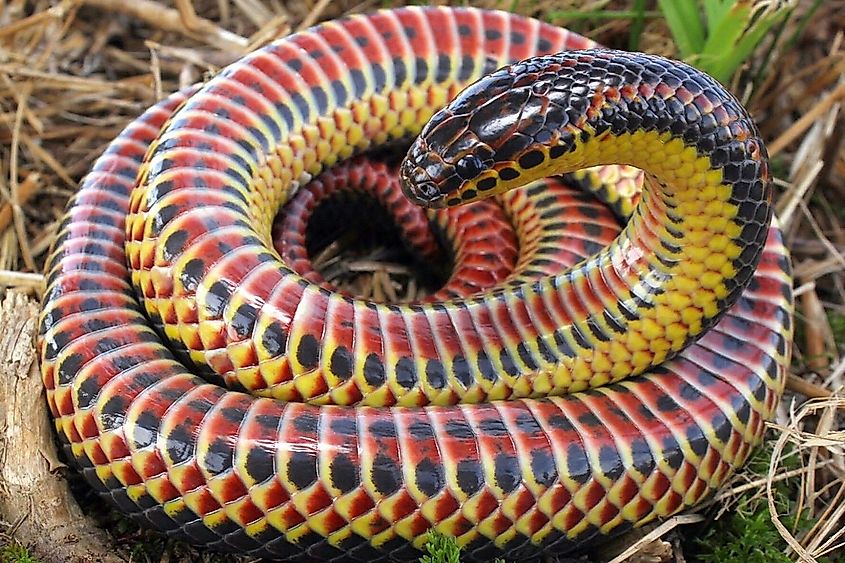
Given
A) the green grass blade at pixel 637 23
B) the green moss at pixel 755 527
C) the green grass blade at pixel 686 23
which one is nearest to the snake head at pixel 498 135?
the green moss at pixel 755 527

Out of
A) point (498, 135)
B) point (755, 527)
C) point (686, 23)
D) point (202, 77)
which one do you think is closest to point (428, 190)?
point (498, 135)

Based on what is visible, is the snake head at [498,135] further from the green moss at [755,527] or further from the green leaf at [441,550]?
the green moss at [755,527]

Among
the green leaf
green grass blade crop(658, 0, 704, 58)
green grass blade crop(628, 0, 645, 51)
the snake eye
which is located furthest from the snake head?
green grass blade crop(628, 0, 645, 51)

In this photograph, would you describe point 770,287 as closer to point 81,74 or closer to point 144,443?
point 144,443

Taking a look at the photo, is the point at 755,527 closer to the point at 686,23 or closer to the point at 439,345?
the point at 439,345

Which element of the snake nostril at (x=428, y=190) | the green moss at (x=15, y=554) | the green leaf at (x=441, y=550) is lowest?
the green moss at (x=15, y=554)

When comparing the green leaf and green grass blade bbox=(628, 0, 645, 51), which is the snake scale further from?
green grass blade bbox=(628, 0, 645, 51)

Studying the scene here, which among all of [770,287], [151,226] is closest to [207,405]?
[151,226]
